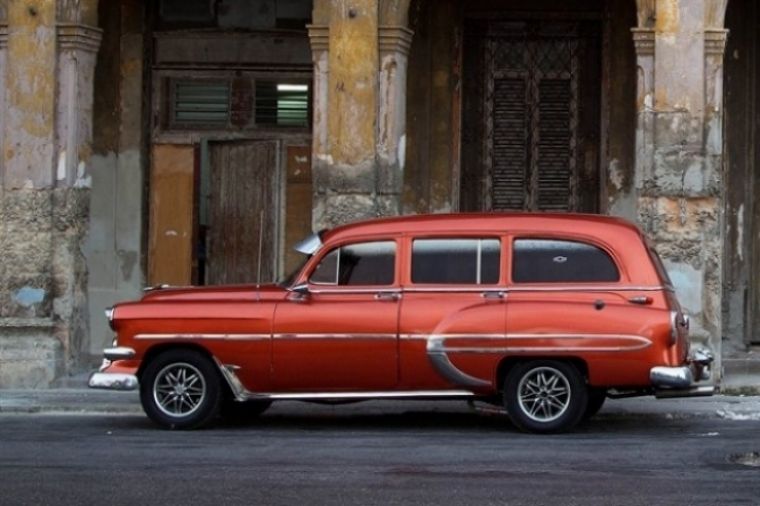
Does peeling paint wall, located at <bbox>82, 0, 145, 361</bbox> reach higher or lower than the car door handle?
higher

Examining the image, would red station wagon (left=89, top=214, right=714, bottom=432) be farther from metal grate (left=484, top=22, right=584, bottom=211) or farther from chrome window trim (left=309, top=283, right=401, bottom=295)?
metal grate (left=484, top=22, right=584, bottom=211)

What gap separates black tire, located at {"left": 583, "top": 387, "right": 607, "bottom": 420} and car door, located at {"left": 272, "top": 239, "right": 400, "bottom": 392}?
1598 millimetres

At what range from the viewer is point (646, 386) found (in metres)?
14.2

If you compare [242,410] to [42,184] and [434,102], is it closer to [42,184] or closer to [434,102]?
[42,184]

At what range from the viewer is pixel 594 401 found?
1505 cm

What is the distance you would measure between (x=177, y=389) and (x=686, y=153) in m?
5.86

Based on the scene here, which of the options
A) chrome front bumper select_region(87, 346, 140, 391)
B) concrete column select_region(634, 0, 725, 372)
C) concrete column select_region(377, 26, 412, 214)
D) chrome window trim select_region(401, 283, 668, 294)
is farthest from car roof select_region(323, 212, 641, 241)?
concrete column select_region(377, 26, 412, 214)

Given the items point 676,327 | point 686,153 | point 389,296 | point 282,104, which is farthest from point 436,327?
point 282,104

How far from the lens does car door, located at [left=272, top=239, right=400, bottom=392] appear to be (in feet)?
47.3

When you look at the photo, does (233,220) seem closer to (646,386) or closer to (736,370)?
(736,370)

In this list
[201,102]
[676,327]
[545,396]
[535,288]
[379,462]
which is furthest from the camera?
[201,102]

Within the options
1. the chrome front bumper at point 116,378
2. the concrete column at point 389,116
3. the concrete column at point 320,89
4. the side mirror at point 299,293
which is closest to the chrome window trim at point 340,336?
the side mirror at point 299,293

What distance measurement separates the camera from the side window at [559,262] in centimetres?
1441

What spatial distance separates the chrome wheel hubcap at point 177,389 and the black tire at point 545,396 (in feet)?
8.04
